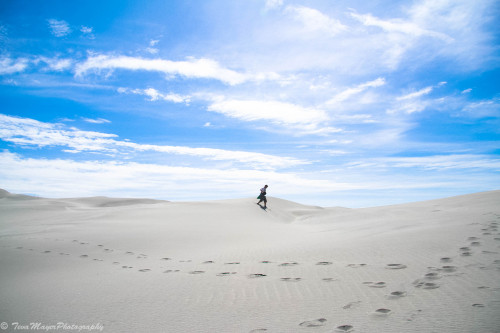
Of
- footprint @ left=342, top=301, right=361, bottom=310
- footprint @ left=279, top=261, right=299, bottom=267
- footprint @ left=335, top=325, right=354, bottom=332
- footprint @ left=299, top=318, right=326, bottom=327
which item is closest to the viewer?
footprint @ left=335, top=325, right=354, bottom=332

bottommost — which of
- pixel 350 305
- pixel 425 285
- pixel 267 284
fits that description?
pixel 267 284

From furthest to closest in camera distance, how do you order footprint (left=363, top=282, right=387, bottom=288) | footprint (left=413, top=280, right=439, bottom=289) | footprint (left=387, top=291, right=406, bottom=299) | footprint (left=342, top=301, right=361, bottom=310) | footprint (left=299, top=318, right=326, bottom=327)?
footprint (left=363, top=282, right=387, bottom=288)
footprint (left=413, top=280, right=439, bottom=289)
footprint (left=387, top=291, right=406, bottom=299)
footprint (left=342, top=301, right=361, bottom=310)
footprint (left=299, top=318, right=326, bottom=327)

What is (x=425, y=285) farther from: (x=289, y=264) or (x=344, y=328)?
(x=289, y=264)

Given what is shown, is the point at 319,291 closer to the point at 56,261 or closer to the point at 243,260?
the point at 243,260

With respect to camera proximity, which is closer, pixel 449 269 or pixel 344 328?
pixel 344 328

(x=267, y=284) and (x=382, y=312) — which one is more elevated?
(x=382, y=312)

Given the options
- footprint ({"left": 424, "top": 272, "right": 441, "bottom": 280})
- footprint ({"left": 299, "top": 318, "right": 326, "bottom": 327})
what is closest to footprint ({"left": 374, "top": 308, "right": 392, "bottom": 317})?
footprint ({"left": 299, "top": 318, "right": 326, "bottom": 327})

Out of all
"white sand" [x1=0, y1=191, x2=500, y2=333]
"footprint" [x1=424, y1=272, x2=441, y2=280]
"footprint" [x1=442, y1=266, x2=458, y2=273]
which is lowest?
"white sand" [x1=0, y1=191, x2=500, y2=333]

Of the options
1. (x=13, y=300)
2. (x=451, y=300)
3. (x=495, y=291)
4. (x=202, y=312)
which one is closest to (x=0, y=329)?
(x=13, y=300)

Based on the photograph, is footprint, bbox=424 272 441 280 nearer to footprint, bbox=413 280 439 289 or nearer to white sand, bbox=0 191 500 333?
white sand, bbox=0 191 500 333

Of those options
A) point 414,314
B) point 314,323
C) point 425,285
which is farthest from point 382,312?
point 425,285

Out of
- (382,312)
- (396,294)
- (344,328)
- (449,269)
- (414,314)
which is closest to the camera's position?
(344,328)

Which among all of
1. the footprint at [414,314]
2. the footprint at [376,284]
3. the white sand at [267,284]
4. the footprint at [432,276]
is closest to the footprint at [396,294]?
the white sand at [267,284]

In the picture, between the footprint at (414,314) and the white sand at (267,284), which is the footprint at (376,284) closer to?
the white sand at (267,284)
